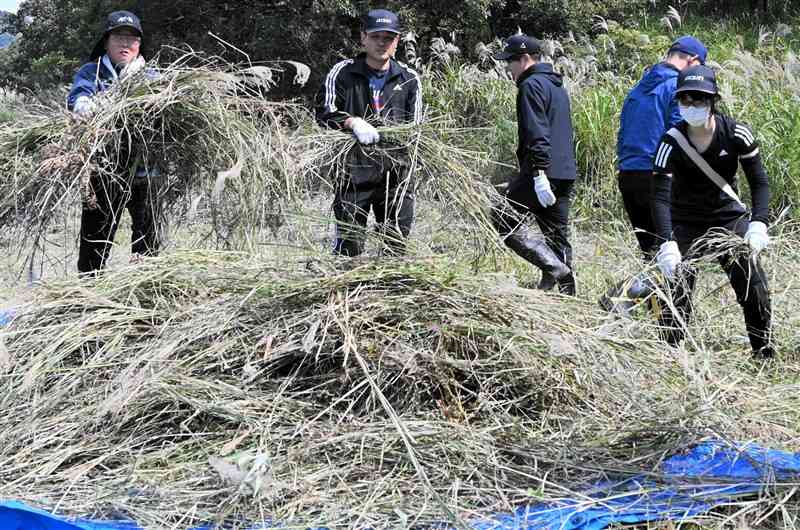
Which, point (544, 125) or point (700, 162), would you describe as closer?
point (700, 162)

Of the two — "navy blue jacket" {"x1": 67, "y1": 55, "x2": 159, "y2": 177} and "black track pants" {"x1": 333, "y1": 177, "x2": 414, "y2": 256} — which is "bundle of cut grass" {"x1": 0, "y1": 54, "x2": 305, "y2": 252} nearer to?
"navy blue jacket" {"x1": 67, "y1": 55, "x2": 159, "y2": 177}

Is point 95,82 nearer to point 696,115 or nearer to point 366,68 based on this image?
point 366,68

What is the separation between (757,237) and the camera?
354cm

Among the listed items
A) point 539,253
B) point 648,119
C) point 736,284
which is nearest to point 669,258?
point 736,284

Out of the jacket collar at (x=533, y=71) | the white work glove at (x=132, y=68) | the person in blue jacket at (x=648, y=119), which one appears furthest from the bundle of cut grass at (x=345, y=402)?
the jacket collar at (x=533, y=71)

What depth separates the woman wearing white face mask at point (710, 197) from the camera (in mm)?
3559

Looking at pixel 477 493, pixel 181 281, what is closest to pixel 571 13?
pixel 181 281

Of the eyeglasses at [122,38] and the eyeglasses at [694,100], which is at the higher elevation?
the eyeglasses at [122,38]

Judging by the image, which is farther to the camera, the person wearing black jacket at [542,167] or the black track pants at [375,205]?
the person wearing black jacket at [542,167]

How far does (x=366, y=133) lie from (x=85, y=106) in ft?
Answer: 3.75

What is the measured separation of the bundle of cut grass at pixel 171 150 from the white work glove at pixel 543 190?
48.8 inches

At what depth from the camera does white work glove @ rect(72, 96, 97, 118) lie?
11.8 feet

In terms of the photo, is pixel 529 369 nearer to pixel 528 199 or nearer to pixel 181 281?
pixel 181 281

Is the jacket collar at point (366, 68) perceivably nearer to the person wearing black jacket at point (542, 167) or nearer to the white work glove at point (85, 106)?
the person wearing black jacket at point (542, 167)
